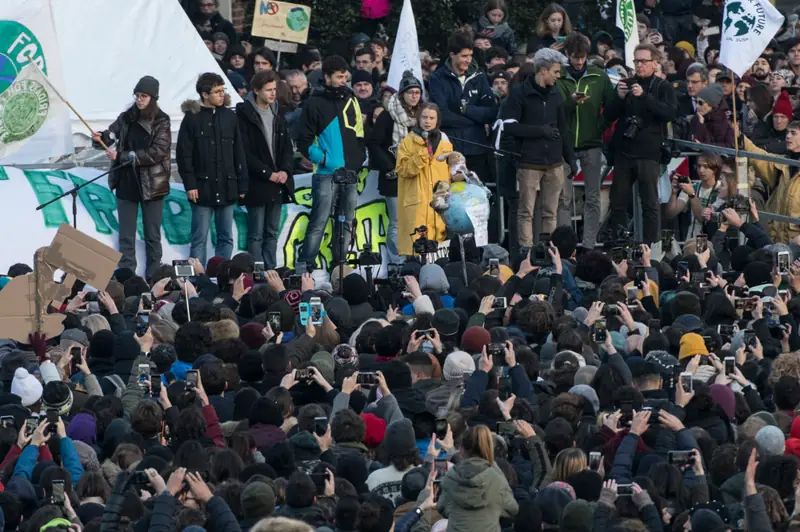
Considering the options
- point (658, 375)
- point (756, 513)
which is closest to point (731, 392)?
point (658, 375)

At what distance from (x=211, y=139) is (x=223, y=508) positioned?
744cm

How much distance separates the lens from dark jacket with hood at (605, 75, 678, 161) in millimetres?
18344

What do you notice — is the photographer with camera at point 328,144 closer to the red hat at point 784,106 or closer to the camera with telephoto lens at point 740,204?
the camera with telephoto lens at point 740,204

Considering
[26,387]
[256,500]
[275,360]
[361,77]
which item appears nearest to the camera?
[256,500]

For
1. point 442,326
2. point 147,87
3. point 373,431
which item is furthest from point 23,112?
point 373,431

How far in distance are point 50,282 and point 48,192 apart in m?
3.37

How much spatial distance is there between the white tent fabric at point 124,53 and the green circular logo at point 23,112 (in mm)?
965

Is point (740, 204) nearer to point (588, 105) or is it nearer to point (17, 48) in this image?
point (588, 105)

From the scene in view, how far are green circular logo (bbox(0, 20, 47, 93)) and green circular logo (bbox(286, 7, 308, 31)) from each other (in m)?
3.63

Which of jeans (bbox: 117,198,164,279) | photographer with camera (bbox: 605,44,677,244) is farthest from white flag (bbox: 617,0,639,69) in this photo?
jeans (bbox: 117,198,164,279)

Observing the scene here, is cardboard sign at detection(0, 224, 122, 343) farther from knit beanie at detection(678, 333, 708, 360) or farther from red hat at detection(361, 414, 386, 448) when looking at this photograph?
knit beanie at detection(678, 333, 708, 360)

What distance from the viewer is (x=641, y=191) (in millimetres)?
18625

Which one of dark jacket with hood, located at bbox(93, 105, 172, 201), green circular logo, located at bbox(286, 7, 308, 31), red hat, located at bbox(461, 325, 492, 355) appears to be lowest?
red hat, located at bbox(461, 325, 492, 355)

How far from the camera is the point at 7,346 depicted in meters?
15.1
